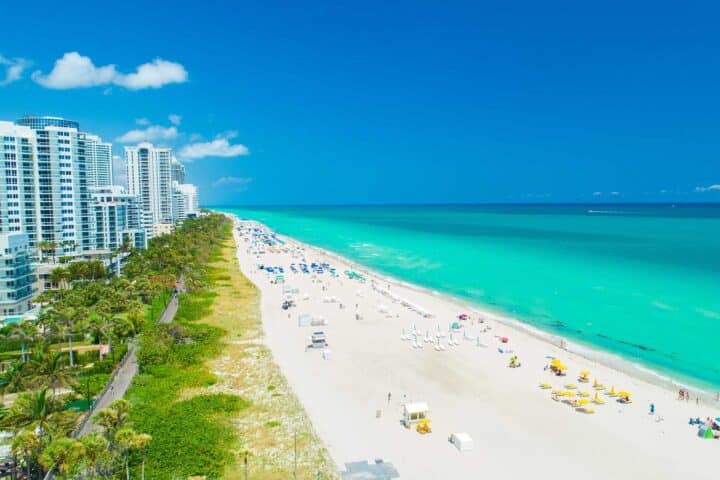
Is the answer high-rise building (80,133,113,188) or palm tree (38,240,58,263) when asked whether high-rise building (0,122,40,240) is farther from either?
high-rise building (80,133,113,188)

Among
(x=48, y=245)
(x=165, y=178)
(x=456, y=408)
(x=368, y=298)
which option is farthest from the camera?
(x=165, y=178)

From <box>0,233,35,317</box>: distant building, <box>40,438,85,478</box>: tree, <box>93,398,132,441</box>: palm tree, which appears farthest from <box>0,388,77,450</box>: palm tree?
<box>0,233,35,317</box>: distant building

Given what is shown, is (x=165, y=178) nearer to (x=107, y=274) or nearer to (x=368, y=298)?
(x=107, y=274)

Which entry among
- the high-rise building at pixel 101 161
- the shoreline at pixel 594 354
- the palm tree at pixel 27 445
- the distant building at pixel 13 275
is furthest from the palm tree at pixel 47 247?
the high-rise building at pixel 101 161

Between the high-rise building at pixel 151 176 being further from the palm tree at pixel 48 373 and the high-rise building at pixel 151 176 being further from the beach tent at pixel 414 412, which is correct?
the beach tent at pixel 414 412

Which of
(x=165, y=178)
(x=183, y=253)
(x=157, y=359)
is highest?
(x=165, y=178)

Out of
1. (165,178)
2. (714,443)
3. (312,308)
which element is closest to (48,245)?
(312,308)

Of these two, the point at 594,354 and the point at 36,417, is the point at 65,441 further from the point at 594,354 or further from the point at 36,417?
the point at 594,354

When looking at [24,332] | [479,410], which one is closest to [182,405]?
[24,332]
